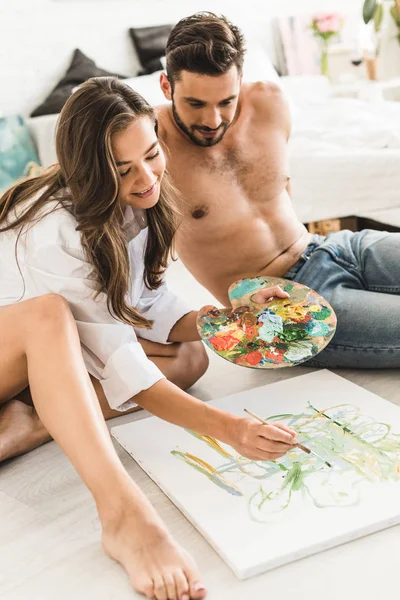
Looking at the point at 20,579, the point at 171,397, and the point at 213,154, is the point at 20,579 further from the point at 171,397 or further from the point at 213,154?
the point at 213,154

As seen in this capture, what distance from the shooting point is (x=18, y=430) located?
4.91 feet

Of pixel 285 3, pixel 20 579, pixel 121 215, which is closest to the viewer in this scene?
pixel 20 579

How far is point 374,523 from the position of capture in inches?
45.1

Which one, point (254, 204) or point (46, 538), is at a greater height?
point (254, 204)

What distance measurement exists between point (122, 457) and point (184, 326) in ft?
1.21

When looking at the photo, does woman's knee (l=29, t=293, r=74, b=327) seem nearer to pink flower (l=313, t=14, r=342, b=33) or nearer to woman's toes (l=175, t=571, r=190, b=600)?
woman's toes (l=175, t=571, r=190, b=600)

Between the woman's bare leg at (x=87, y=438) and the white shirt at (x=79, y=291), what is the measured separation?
0.06m

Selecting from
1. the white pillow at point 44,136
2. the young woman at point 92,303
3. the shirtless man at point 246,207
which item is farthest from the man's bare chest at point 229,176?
the white pillow at point 44,136

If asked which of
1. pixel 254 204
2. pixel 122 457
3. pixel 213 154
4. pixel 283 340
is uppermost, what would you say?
pixel 213 154

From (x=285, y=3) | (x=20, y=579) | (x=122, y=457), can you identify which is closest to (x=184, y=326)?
(x=122, y=457)

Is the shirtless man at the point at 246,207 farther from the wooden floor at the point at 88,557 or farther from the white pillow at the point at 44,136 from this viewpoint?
the white pillow at the point at 44,136

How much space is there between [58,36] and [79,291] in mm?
2984

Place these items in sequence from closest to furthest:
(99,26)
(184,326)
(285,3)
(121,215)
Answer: (121,215), (184,326), (99,26), (285,3)

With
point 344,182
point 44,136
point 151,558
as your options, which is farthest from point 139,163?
point 44,136
